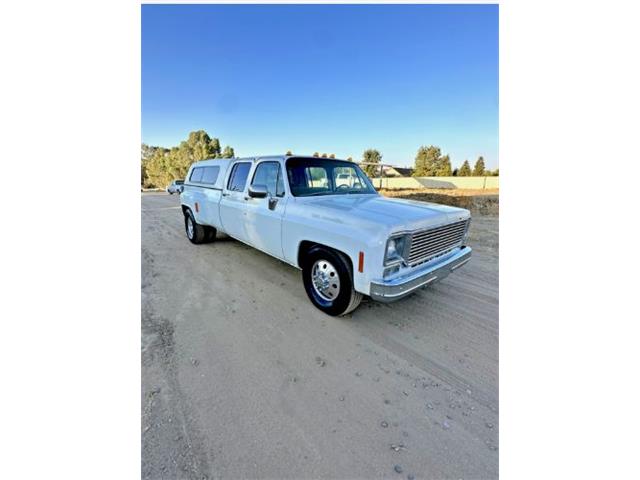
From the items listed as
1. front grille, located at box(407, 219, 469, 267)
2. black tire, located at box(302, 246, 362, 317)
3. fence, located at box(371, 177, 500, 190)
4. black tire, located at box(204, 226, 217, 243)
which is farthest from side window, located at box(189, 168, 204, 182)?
fence, located at box(371, 177, 500, 190)

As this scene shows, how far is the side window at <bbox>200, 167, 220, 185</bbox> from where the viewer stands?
5840mm

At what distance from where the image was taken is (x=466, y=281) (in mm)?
4316

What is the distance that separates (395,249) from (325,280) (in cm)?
97

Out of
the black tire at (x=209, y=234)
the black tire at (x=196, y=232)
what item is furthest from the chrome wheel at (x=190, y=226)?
the black tire at (x=209, y=234)

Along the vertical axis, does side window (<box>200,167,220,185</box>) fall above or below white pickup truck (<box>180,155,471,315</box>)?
above

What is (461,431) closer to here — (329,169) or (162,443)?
(162,443)

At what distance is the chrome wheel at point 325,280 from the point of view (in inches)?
127

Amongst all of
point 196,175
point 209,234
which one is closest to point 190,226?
point 209,234

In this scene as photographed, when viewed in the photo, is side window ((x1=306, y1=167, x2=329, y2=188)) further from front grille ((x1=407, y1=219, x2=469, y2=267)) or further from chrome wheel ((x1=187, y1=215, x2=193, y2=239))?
chrome wheel ((x1=187, y1=215, x2=193, y2=239))

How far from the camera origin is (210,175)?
6.08 metres

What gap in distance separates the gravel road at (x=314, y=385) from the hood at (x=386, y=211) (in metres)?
1.20

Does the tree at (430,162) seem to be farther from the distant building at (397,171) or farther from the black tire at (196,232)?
the black tire at (196,232)

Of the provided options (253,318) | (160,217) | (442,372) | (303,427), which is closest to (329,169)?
(253,318)

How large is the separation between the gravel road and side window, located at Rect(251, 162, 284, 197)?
148 cm
